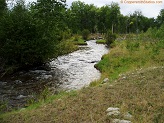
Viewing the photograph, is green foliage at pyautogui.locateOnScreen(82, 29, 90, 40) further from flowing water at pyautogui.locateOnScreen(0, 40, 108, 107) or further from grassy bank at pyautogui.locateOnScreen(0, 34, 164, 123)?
grassy bank at pyautogui.locateOnScreen(0, 34, 164, 123)

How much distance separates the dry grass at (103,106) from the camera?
686cm

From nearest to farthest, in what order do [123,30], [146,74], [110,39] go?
[146,74] < [110,39] < [123,30]

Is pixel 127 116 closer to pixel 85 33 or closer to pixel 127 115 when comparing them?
pixel 127 115

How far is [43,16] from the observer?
20.5 m

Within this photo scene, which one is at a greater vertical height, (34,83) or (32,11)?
(32,11)

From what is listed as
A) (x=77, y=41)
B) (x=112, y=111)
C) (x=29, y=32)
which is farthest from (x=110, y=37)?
→ (x=112, y=111)

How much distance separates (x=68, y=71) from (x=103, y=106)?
40.5 feet

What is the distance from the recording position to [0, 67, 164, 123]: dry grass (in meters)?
6.86

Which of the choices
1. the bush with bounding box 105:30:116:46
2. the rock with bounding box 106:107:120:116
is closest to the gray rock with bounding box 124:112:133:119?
the rock with bounding box 106:107:120:116

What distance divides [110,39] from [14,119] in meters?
38.0

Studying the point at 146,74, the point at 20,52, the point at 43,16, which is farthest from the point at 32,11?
the point at 146,74

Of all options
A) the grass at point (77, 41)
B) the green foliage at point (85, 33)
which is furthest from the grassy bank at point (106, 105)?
the green foliage at point (85, 33)

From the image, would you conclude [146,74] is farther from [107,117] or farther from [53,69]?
[53,69]

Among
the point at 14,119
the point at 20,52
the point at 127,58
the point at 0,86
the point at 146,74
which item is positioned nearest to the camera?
the point at 14,119
